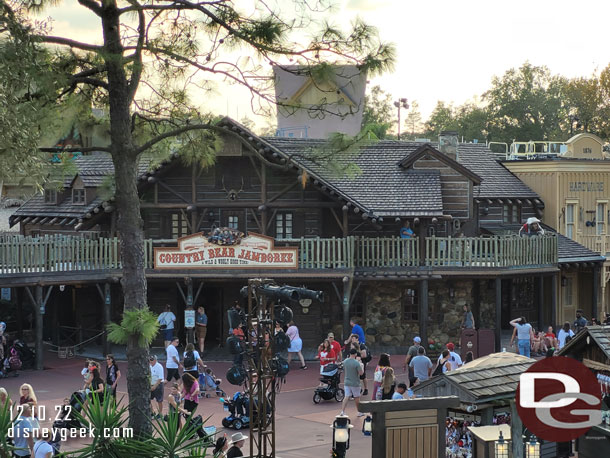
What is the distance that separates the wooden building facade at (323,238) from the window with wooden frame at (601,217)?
4945mm

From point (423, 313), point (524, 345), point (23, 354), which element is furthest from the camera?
point (423, 313)

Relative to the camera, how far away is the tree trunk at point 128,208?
47.5ft

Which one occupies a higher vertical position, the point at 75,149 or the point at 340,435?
the point at 75,149

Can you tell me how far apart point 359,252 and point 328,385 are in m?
7.81

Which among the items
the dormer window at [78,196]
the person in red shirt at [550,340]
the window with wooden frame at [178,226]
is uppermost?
the dormer window at [78,196]

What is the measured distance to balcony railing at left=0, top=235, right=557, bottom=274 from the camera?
27.4 m

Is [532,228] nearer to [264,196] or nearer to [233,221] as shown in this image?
[264,196]

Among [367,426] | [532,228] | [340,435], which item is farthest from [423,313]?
[340,435]

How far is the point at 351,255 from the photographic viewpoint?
94.9ft

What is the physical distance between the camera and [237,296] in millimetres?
31422

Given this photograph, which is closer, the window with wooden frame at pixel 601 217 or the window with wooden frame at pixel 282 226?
the window with wooden frame at pixel 282 226

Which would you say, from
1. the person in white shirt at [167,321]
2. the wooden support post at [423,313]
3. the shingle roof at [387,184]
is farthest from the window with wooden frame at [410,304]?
the person in white shirt at [167,321]

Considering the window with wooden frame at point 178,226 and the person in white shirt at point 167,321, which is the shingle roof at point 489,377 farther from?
the window with wooden frame at point 178,226

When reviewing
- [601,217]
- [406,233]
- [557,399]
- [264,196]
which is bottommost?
[557,399]
